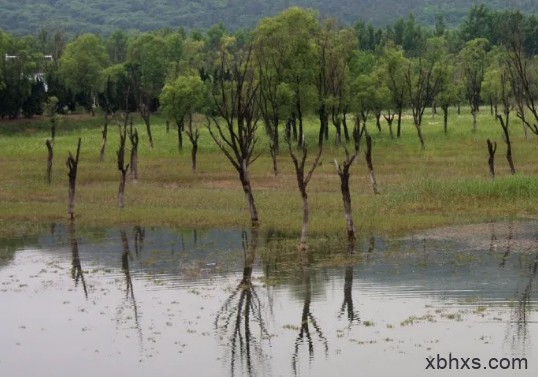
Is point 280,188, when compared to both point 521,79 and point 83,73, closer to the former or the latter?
point 521,79

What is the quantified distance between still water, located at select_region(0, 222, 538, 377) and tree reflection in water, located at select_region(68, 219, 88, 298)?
17 centimetres

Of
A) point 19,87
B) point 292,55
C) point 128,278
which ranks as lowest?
point 128,278

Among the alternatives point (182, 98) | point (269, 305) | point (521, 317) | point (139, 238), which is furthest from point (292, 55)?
point (521, 317)

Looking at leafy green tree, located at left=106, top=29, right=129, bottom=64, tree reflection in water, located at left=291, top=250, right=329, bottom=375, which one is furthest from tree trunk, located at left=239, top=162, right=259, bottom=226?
leafy green tree, located at left=106, top=29, right=129, bottom=64

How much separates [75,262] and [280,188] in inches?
893

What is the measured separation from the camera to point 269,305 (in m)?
30.3

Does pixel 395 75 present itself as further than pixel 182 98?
Yes

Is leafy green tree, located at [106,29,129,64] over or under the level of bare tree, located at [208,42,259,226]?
over

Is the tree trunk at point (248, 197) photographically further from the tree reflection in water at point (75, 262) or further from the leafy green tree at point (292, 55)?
the leafy green tree at point (292, 55)

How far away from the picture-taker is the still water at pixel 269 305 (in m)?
24.6

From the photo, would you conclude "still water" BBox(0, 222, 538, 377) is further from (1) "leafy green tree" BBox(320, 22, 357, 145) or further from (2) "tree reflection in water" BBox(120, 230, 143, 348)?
(1) "leafy green tree" BBox(320, 22, 357, 145)

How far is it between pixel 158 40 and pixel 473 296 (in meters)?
101

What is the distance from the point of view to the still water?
24.6m

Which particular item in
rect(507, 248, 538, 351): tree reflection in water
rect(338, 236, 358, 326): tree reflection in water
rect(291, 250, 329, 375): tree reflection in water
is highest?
rect(507, 248, 538, 351): tree reflection in water
